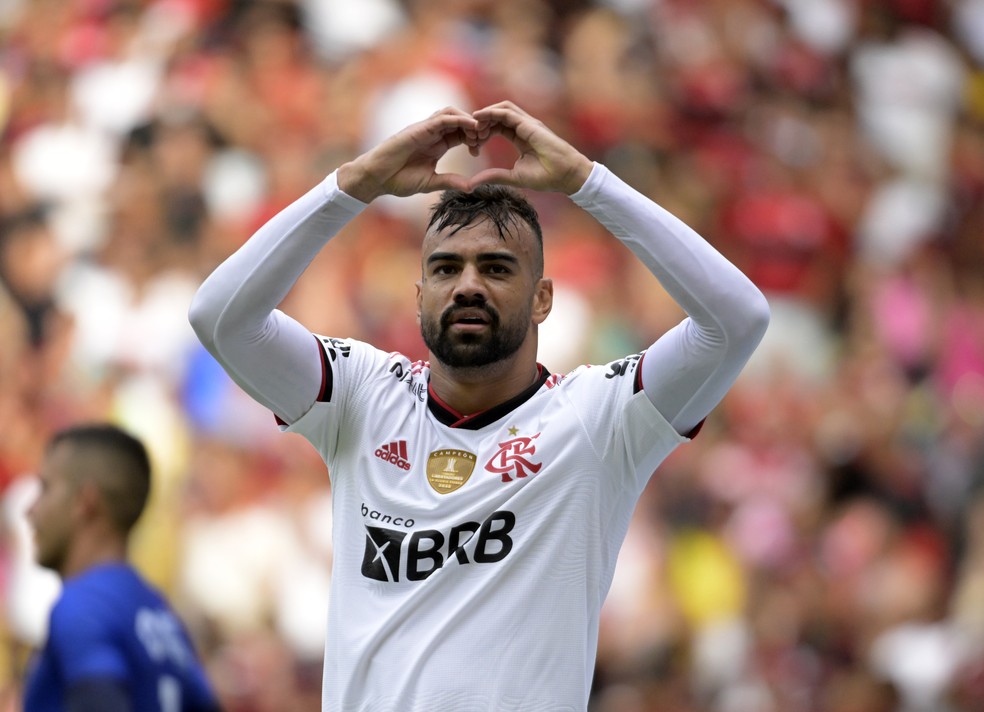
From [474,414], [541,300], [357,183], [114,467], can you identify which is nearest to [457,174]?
[357,183]

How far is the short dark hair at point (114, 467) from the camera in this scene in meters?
4.88

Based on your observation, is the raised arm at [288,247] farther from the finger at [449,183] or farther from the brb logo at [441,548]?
the brb logo at [441,548]

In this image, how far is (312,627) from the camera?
8797 millimetres

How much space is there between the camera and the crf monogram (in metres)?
3.65

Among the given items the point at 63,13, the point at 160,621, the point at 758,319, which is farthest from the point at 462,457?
the point at 63,13

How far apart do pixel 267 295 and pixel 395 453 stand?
0.53m

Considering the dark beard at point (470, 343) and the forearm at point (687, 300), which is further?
the dark beard at point (470, 343)

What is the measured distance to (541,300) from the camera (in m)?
3.95

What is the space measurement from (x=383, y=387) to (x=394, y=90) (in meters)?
Result: 7.25

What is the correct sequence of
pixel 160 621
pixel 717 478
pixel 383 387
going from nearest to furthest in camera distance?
pixel 383 387 < pixel 160 621 < pixel 717 478

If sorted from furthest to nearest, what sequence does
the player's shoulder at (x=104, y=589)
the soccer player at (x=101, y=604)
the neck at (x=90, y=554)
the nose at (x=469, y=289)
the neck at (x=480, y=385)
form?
the neck at (x=90, y=554) → the player's shoulder at (x=104, y=589) → the soccer player at (x=101, y=604) → the neck at (x=480, y=385) → the nose at (x=469, y=289)

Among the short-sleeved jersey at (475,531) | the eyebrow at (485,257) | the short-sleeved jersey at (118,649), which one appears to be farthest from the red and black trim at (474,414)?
the short-sleeved jersey at (118,649)

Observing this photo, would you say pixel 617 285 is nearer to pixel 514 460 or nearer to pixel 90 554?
pixel 90 554

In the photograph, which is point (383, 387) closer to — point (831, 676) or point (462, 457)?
point (462, 457)
